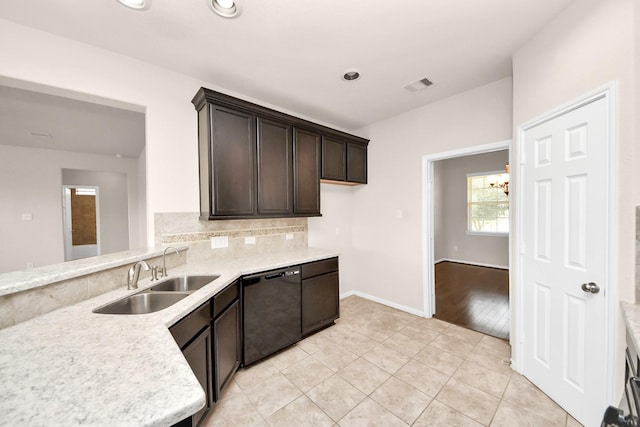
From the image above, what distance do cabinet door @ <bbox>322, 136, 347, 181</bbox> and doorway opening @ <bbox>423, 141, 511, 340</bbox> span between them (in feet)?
3.57

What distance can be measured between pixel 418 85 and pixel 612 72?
1514 mm

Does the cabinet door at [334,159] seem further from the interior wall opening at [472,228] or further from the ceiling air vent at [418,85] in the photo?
the interior wall opening at [472,228]

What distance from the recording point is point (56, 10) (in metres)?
1.62

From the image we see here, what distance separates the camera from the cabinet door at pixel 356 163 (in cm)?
356

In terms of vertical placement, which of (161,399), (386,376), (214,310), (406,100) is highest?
(406,100)

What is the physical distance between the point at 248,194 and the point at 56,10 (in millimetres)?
1770

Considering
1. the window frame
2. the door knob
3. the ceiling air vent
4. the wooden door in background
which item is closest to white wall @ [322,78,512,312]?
the ceiling air vent

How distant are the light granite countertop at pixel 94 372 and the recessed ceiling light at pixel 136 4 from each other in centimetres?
187

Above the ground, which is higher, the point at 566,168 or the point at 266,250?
the point at 566,168

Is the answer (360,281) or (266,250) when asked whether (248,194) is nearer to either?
(266,250)

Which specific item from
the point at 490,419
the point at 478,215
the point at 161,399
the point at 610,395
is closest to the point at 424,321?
the point at 490,419

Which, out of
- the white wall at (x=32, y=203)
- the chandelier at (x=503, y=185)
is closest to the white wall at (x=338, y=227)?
the chandelier at (x=503, y=185)

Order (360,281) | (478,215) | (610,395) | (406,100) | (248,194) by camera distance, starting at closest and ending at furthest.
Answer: (610,395) → (248,194) → (406,100) → (360,281) → (478,215)

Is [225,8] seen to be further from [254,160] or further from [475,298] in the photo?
[475,298]
